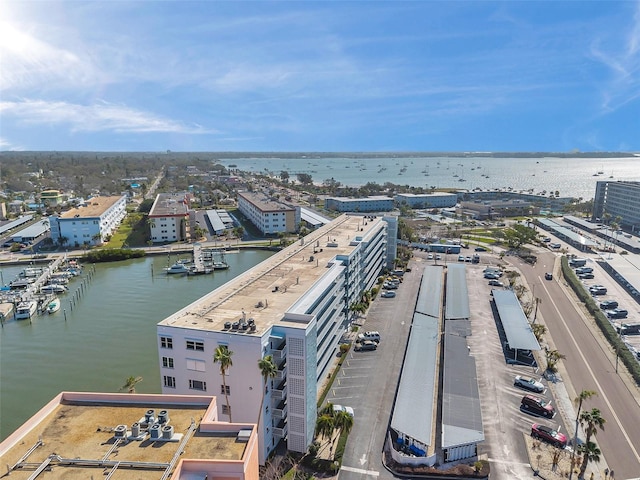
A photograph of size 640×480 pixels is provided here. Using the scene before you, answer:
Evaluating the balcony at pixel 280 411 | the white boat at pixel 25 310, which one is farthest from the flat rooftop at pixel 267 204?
the balcony at pixel 280 411

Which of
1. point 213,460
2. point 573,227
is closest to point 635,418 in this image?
point 213,460

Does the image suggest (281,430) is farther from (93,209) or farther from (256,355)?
(93,209)

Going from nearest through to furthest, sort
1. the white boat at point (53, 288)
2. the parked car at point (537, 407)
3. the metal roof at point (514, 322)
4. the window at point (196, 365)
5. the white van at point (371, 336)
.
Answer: the window at point (196, 365) → the parked car at point (537, 407) → the metal roof at point (514, 322) → the white van at point (371, 336) → the white boat at point (53, 288)

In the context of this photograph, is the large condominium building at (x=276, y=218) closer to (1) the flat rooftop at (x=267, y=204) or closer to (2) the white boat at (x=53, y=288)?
(1) the flat rooftop at (x=267, y=204)

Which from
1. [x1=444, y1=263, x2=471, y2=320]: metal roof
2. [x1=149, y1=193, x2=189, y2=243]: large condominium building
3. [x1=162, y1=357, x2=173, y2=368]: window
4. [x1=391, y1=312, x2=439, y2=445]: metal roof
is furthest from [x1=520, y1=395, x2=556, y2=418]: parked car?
[x1=149, y1=193, x2=189, y2=243]: large condominium building

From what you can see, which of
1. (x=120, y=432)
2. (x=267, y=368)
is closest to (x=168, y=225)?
(x=267, y=368)

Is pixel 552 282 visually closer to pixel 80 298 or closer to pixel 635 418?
pixel 635 418
